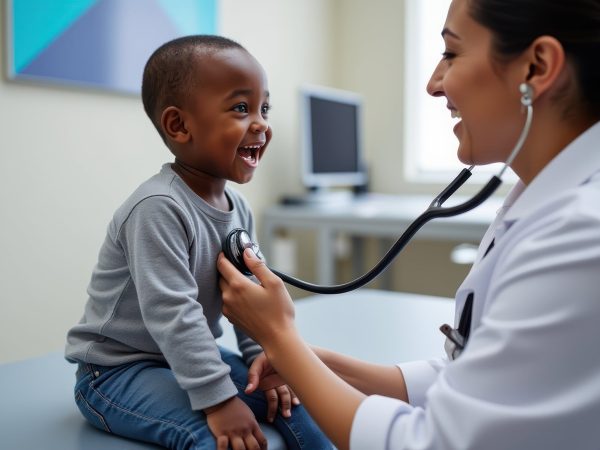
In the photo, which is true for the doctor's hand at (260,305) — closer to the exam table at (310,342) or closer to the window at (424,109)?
the exam table at (310,342)

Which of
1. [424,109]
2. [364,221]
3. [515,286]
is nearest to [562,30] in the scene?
[515,286]

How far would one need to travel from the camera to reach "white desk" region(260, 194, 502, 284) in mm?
2490

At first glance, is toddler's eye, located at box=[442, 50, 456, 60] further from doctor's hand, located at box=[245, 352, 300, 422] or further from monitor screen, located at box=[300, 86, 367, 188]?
monitor screen, located at box=[300, 86, 367, 188]

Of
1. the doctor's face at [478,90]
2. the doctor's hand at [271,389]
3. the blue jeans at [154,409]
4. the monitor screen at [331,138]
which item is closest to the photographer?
the doctor's face at [478,90]

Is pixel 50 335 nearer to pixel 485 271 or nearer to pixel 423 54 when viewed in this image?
pixel 485 271

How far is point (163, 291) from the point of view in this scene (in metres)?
0.83

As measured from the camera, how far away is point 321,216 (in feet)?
9.43


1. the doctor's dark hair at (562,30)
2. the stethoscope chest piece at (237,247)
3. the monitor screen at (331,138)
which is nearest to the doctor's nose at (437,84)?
the doctor's dark hair at (562,30)

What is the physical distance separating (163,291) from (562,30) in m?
0.58

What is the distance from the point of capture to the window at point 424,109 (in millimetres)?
3492

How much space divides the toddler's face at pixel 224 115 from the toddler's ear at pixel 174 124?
0.04 ft

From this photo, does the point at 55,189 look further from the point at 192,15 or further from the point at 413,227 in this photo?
the point at 413,227

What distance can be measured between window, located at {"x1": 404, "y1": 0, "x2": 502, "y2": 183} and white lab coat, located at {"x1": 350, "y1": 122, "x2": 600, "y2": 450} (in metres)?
2.90

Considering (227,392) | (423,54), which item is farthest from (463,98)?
(423,54)
